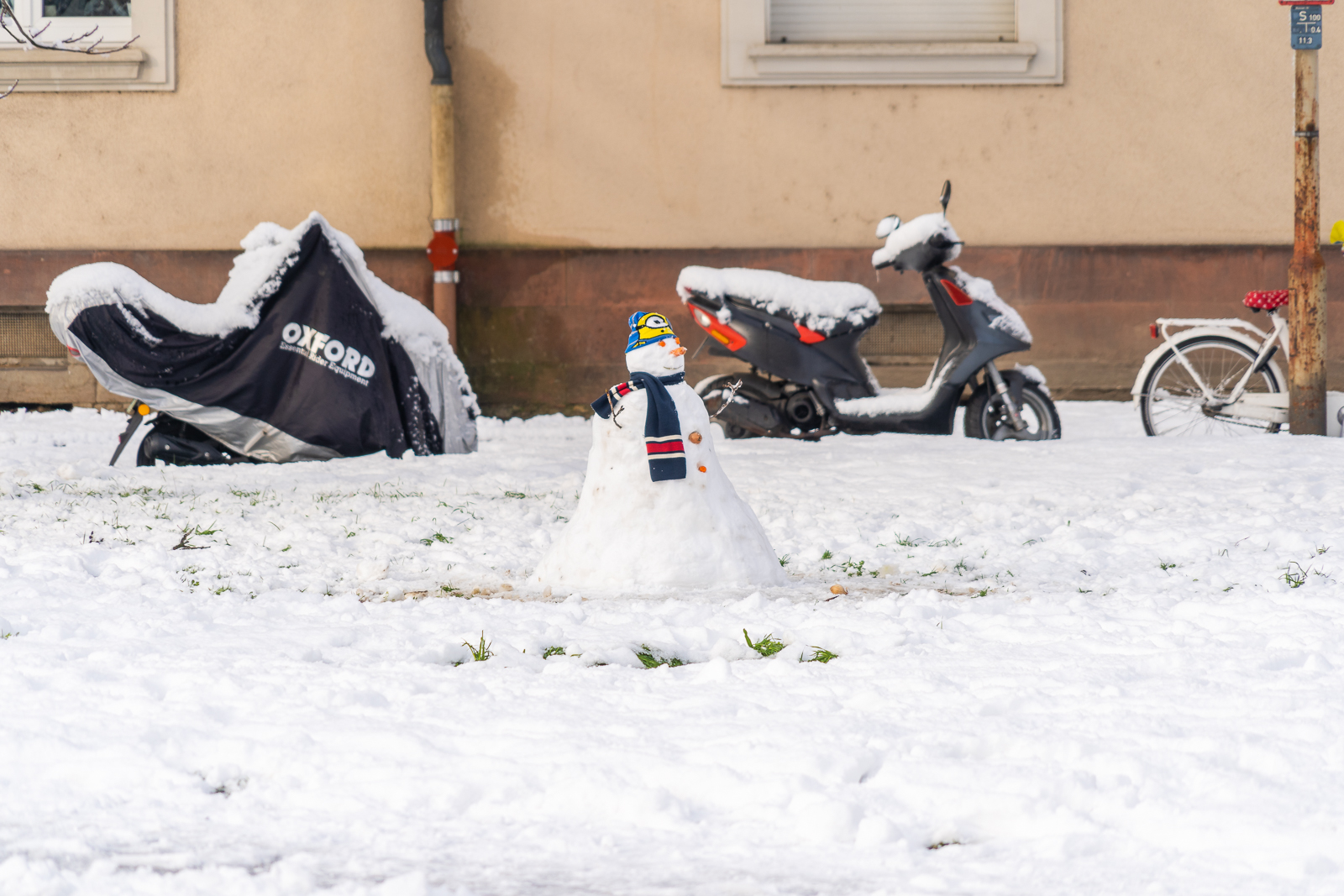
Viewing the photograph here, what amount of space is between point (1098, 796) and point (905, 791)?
0.35 m

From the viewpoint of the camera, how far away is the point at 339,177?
10117 mm

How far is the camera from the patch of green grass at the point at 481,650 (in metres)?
3.54

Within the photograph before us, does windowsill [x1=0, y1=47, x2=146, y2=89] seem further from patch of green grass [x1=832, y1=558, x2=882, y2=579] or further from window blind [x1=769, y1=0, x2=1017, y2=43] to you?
patch of green grass [x1=832, y1=558, x2=882, y2=579]

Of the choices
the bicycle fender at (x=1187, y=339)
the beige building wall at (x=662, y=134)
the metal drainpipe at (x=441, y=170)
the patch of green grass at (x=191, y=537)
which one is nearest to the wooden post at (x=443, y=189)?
the metal drainpipe at (x=441, y=170)

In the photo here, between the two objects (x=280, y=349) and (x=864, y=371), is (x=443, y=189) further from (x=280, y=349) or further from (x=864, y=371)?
(x=864, y=371)

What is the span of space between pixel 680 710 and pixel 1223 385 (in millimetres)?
6061

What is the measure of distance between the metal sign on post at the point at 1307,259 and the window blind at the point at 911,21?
270 cm

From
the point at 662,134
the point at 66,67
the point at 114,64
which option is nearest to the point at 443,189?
the point at 662,134

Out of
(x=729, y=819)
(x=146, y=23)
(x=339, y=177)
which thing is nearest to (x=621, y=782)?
(x=729, y=819)

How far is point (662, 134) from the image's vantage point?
10.0 metres

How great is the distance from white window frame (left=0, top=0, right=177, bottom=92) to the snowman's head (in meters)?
6.87

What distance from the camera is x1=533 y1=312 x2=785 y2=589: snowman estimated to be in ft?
14.5

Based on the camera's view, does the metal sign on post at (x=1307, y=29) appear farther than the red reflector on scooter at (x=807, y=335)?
No

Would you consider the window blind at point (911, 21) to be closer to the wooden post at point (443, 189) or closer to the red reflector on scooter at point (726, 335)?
the wooden post at point (443, 189)
